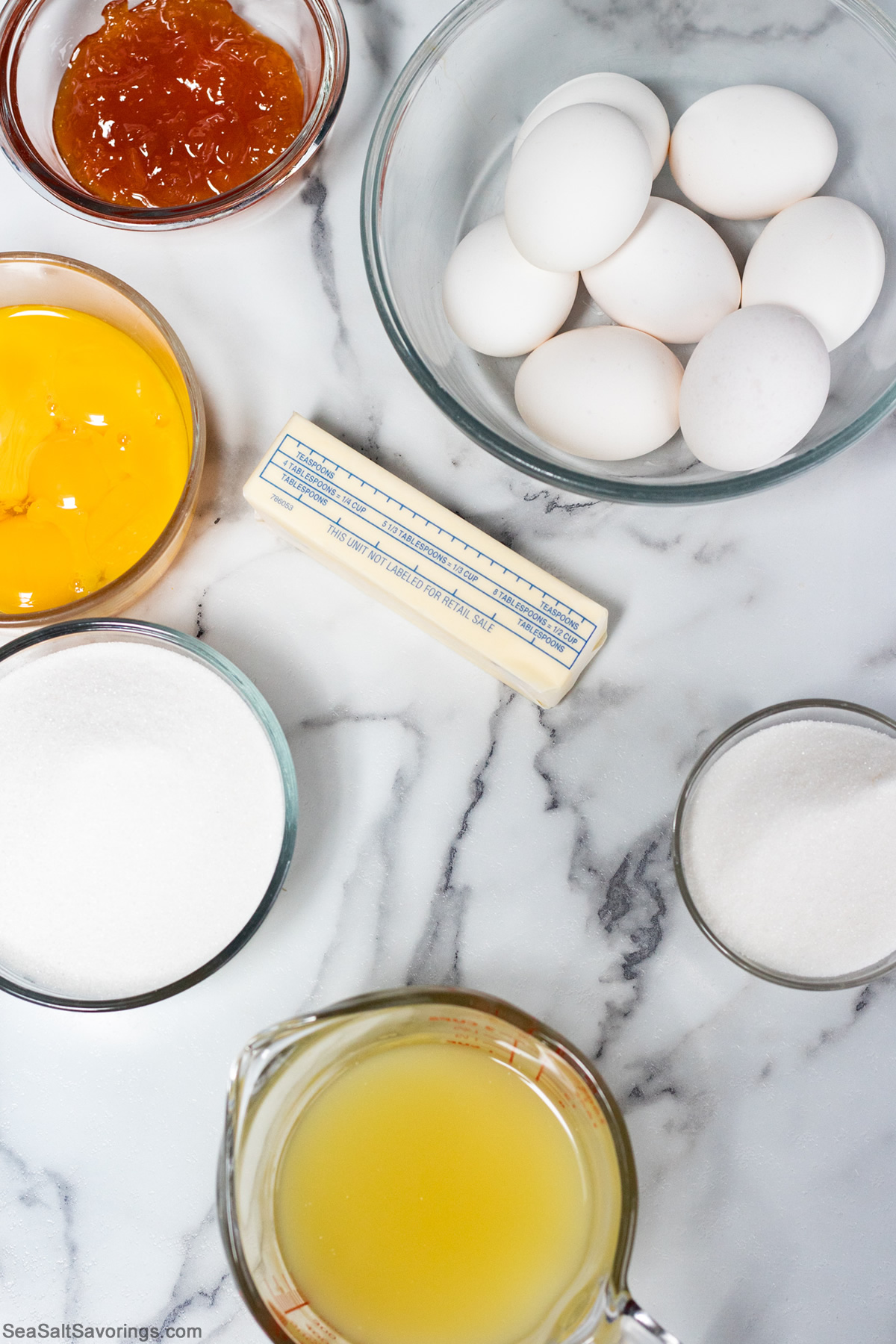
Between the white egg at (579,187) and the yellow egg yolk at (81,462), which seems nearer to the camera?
the white egg at (579,187)

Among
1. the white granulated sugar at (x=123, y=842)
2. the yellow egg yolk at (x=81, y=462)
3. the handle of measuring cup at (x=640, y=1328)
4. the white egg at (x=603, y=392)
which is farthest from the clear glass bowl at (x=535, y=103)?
the handle of measuring cup at (x=640, y=1328)

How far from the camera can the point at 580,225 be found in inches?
28.4

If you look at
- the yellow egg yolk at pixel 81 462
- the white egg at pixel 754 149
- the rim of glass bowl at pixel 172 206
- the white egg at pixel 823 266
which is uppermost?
the white egg at pixel 754 149

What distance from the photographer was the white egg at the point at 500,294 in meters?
0.78

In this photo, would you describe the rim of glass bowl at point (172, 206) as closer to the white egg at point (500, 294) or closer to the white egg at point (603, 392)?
the white egg at point (500, 294)

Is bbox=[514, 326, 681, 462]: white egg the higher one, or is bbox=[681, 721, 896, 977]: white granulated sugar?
bbox=[514, 326, 681, 462]: white egg

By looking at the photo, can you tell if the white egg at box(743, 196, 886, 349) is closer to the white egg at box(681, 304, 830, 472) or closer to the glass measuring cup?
the white egg at box(681, 304, 830, 472)

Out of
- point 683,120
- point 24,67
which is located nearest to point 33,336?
point 24,67

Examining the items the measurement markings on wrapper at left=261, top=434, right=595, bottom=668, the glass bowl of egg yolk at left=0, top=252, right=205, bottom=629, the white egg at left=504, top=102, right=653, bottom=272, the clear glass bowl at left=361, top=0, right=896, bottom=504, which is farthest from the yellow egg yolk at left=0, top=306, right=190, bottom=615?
the white egg at left=504, top=102, right=653, bottom=272

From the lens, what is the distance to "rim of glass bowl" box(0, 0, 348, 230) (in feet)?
2.76

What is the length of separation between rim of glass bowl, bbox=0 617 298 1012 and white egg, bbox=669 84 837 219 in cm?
54

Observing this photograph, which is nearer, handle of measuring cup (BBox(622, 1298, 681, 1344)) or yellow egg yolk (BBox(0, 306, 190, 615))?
handle of measuring cup (BBox(622, 1298, 681, 1344))

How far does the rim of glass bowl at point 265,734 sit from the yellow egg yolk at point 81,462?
0.05 meters

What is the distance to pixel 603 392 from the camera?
0.77 metres
